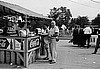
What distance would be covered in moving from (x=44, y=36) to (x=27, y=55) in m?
2.31

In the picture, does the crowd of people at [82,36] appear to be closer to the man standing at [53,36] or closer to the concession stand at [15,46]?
the man standing at [53,36]

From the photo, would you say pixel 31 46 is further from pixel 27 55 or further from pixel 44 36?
pixel 44 36

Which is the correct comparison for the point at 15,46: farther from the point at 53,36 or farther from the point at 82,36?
the point at 82,36

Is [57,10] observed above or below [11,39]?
above

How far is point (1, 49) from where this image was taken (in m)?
8.51

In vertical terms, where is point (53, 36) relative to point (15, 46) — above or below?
above

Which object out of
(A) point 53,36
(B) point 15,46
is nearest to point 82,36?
(A) point 53,36

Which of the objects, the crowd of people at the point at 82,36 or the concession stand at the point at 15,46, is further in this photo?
the crowd of people at the point at 82,36

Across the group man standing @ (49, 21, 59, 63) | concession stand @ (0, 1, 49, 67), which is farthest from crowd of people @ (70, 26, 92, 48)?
concession stand @ (0, 1, 49, 67)

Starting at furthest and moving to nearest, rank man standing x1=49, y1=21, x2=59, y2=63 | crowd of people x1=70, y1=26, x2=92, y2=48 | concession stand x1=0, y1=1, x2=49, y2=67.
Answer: crowd of people x1=70, y1=26, x2=92, y2=48, man standing x1=49, y1=21, x2=59, y2=63, concession stand x1=0, y1=1, x2=49, y2=67

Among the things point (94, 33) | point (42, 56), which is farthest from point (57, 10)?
point (42, 56)

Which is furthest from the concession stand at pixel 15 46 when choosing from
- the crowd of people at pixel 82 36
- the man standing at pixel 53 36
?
the crowd of people at pixel 82 36

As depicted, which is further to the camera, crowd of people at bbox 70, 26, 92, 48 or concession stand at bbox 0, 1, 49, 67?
crowd of people at bbox 70, 26, 92, 48

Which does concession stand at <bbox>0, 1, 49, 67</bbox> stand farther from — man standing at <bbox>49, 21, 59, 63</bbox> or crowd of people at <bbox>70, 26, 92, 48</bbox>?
crowd of people at <bbox>70, 26, 92, 48</bbox>
